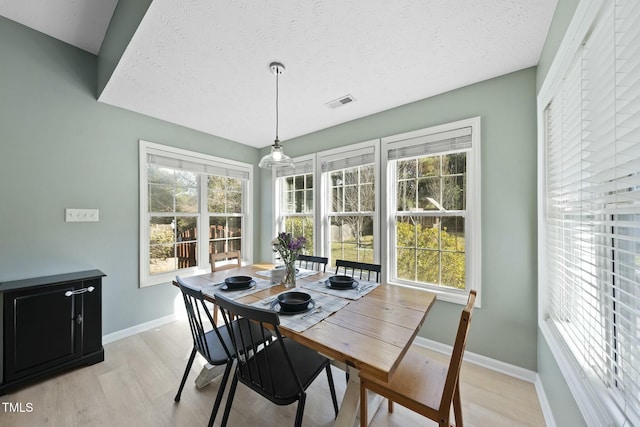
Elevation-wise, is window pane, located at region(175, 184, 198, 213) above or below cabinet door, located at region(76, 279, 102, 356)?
above

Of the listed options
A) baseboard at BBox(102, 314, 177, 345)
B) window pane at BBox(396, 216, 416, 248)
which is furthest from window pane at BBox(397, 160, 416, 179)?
baseboard at BBox(102, 314, 177, 345)

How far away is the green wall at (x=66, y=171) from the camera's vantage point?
2.15 meters

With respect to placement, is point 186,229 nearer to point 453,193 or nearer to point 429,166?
point 429,166

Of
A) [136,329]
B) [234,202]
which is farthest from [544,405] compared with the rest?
[234,202]

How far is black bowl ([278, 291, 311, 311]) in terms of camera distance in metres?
1.47

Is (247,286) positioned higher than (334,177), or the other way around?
(334,177)

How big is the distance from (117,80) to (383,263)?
10.6ft

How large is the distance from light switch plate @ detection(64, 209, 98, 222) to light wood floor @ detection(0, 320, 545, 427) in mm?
1410

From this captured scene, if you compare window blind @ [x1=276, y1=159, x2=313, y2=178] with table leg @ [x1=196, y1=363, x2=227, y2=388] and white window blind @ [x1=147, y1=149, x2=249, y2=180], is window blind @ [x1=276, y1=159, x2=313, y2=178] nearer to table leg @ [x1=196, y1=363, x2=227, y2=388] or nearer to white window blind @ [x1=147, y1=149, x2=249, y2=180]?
white window blind @ [x1=147, y1=149, x2=249, y2=180]

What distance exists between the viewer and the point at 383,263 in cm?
280

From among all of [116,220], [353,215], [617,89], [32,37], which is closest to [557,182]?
[617,89]

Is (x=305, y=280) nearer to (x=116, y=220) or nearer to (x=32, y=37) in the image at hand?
(x=116, y=220)

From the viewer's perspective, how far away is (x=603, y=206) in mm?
1009

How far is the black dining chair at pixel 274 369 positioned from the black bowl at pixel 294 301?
158 millimetres
